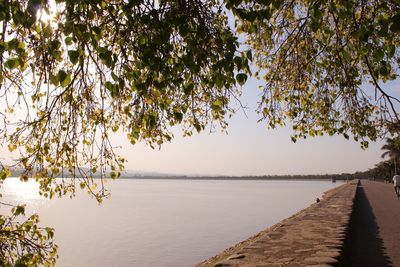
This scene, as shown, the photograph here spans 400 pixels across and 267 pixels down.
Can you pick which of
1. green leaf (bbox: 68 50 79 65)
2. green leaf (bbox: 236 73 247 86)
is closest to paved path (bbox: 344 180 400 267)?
green leaf (bbox: 236 73 247 86)

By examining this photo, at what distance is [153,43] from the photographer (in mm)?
4242

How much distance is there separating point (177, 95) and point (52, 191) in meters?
2.12

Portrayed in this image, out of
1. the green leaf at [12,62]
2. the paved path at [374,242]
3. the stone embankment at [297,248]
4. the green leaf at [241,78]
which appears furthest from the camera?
the paved path at [374,242]

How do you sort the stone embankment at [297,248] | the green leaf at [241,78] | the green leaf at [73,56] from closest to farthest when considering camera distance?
the green leaf at [73,56], the green leaf at [241,78], the stone embankment at [297,248]

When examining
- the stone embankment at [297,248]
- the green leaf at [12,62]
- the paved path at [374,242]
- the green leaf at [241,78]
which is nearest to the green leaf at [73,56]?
the green leaf at [12,62]

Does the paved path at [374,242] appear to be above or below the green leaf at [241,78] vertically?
below

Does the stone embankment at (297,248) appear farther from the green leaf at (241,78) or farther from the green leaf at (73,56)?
the green leaf at (73,56)

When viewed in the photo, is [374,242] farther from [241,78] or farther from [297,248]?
[241,78]

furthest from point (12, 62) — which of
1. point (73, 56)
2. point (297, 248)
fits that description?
point (297, 248)

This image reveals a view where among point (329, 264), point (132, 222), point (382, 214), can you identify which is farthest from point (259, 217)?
point (329, 264)

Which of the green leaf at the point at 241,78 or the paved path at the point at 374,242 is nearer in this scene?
the green leaf at the point at 241,78

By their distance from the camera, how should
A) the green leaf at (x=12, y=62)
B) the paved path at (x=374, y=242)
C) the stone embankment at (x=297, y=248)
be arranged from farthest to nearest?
the paved path at (x=374, y=242)
the stone embankment at (x=297, y=248)
the green leaf at (x=12, y=62)

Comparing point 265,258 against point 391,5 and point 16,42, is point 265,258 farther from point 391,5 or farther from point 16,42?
point 16,42

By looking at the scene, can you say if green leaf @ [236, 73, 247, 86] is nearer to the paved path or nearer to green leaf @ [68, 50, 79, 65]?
green leaf @ [68, 50, 79, 65]
